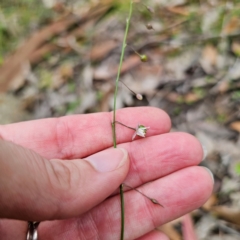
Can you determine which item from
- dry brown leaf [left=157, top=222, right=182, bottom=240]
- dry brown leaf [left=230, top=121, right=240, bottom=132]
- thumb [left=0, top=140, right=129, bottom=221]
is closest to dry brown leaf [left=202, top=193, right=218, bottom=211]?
dry brown leaf [left=157, top=222, right=182, bottom=240]

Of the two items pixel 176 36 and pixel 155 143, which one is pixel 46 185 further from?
pixel 176 36

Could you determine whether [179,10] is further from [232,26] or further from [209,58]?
[209,58]

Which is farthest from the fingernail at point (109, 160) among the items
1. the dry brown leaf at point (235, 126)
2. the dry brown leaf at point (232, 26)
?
the dry brown leaf at point (232, 26)

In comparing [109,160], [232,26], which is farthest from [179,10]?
[109,160]

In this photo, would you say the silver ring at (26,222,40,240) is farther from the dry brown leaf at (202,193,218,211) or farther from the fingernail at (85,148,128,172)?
the dry brown leaf at (202,193,218,211)

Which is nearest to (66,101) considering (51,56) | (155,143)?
(51,56)

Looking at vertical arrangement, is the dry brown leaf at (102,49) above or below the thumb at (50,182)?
below

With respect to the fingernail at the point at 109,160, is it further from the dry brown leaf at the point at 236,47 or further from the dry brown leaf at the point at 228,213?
the dry brown leaf at the point at 236,47
